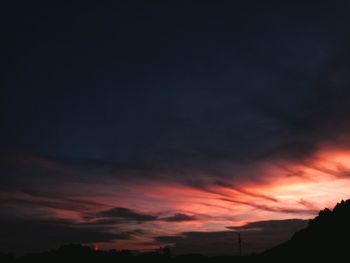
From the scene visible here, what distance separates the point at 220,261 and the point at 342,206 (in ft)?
103

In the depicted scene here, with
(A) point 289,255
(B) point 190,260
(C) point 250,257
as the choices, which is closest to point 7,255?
(B) point 190,260

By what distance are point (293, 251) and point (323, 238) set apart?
783cm

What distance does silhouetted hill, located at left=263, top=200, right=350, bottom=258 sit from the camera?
70.9 m

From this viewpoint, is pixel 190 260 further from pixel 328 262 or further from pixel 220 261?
pixel 328 262

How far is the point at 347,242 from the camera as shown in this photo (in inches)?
2729

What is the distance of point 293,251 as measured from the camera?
82.6 metres

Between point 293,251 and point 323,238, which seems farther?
point 293,251

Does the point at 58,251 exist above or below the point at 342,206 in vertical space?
below

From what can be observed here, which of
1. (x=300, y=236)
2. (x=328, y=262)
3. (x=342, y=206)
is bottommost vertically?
(x=328, y=262)

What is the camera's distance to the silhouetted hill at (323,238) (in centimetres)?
7094

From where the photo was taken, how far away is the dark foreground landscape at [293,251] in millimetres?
73062

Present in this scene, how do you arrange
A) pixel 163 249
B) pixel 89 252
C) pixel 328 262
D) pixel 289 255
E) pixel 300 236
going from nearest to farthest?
pixel 328 262 < pixel 289 255 < pixel 300 236 < pixel 89 252 < pixel 163 249

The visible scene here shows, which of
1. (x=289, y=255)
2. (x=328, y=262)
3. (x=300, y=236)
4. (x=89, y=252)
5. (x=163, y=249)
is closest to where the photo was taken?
(x=328, y=262)

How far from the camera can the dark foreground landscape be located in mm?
73062
